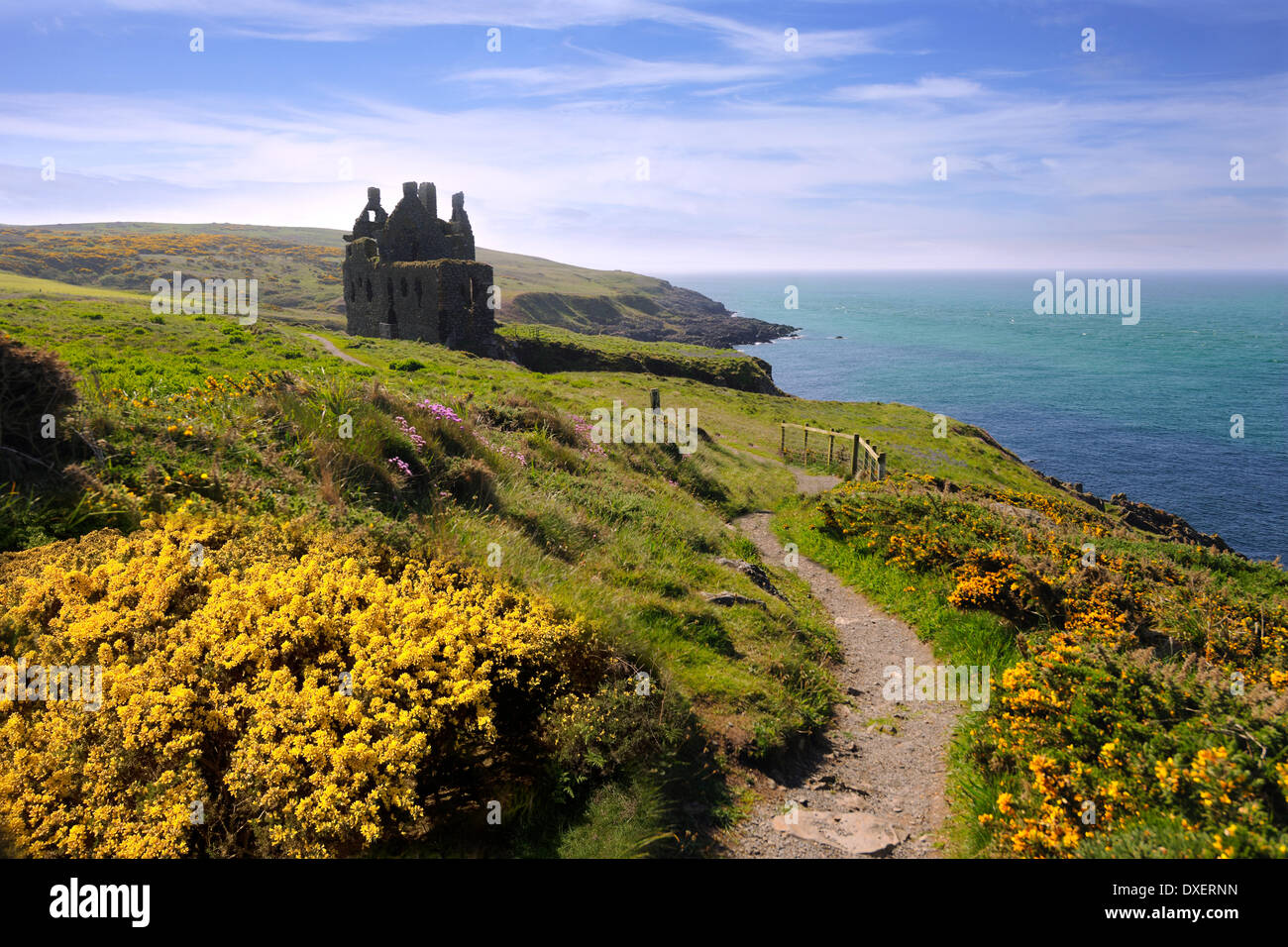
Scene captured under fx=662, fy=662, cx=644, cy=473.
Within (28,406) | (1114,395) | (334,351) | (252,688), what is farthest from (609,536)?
(1114,395)

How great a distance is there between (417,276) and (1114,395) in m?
89.4

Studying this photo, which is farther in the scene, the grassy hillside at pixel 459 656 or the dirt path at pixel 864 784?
the dirt path at pixel 864 784

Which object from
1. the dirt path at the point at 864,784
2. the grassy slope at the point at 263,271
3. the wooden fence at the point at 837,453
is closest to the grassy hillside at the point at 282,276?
the grassy slope at the point at 263,271

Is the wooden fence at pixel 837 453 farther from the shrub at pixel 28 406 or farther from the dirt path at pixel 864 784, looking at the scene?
the shrub at pixel 28 406

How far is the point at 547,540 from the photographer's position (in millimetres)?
9984

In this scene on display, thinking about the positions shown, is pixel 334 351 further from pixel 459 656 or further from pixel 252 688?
pixel 459 656

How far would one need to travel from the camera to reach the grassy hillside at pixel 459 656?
181 inches

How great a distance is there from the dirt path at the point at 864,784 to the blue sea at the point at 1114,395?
3966 centimetres

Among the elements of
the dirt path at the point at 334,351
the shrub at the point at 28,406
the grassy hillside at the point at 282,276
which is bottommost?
the shrub at the point at 28,406

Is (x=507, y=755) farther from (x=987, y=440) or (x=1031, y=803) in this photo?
(x=987, y=440)

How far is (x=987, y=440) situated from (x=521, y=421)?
46501 mm

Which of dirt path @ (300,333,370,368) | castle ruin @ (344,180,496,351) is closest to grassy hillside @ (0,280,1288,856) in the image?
dirt path @ (300,333,370,368)
